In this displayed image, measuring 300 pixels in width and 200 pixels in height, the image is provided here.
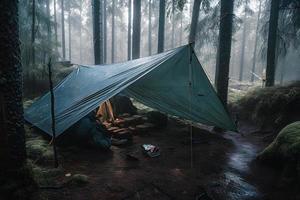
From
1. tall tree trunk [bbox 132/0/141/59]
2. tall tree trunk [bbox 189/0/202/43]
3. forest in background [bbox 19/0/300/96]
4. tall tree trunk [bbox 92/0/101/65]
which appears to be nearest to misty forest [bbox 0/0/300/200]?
forest in background [bbox 19/0/300/96]

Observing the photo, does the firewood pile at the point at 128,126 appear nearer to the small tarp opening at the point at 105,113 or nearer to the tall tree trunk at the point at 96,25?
the small tarp opening at the point at 105,113

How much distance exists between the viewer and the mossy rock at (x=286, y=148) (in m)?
4.48

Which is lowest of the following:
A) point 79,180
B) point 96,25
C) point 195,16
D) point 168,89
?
point 79,180

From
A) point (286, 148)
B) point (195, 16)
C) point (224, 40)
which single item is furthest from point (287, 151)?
point (195, 16)

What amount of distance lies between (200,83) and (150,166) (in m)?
2.91

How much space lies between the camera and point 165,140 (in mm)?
7082

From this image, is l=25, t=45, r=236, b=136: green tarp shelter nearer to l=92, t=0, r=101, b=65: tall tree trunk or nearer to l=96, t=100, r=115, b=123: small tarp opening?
l=96, t=100, r=115, b=123: small tarp opening

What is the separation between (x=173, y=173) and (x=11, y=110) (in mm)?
3017

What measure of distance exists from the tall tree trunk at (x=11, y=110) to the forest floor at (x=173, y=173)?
19.8 inches

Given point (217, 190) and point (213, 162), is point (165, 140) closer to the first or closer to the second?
point (213, 162)

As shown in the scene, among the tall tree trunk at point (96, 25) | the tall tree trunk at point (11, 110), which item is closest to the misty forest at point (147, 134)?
the tall tree trunk at point (11, 110)

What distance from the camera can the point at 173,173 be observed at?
477 cm

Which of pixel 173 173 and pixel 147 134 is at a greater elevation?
pixel 173 173

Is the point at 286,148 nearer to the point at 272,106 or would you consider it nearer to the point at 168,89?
the point at 168,89
